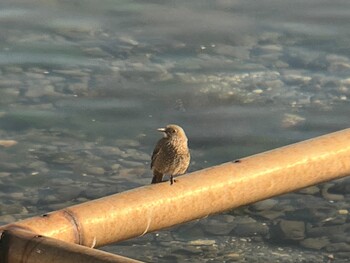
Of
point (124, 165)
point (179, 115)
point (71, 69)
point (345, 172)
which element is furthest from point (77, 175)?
point (345, 172)

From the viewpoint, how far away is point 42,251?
302cm

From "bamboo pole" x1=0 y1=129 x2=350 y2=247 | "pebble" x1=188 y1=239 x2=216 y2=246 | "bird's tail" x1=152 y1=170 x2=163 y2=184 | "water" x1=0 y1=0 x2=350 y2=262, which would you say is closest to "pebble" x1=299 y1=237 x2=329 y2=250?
"water" x1=0 y1=0 x2=350 y2=262

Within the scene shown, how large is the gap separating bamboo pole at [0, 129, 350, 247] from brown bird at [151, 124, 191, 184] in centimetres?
103

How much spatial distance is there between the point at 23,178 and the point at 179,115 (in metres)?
1.35

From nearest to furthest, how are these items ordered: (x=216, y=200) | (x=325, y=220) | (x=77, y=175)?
(x=216, y=200)
(x=325, y=220)
(x=77, y=175)

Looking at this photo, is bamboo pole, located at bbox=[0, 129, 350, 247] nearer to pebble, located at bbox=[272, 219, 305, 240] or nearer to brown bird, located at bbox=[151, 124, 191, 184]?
brown bird, located at bbox=[151, 124, 191, 184]

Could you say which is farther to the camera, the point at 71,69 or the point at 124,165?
the point at 71,69

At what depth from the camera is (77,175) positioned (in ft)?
22.0

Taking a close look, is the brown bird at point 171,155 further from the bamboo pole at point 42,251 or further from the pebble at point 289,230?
the bamboo pole at point 42,251

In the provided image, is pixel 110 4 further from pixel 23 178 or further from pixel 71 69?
pixel 23 178

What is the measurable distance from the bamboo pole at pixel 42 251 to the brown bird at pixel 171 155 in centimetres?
175

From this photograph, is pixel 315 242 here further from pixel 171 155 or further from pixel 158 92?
pixel 158 92

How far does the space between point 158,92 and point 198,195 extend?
429 centimetres

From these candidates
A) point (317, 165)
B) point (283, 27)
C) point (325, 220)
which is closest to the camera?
point (317, 165)
